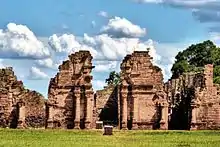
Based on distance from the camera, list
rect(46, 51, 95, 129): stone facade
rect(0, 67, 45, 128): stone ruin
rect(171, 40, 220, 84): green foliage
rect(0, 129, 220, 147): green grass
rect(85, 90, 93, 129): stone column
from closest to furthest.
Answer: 1. rect(0, 129, 220, 147): green grass
2. rect(85, 90, 93, 129): stone column
3. rect(46, 51, 95, 129): stone facade
4. rect(0, 67, 45, 128): stone ruin
5. rect(171, 40, 220, 84): green foliage

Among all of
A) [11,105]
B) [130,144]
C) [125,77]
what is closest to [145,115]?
[125,77]

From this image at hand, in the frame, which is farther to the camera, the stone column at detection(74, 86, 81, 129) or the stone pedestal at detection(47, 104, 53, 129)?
the stone pedestal at detection(47, 104, 53, 129)

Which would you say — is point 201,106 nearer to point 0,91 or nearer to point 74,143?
point 0,91

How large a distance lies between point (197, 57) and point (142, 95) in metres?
33.7

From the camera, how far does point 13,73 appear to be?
54.3 m

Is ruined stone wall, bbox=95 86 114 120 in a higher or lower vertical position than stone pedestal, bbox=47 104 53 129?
higher

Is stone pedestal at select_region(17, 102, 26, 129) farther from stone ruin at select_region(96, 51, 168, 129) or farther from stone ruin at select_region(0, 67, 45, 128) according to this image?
stone ruin at select_region(96, 51, 168, 129)

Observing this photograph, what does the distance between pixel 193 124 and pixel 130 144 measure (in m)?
16.4

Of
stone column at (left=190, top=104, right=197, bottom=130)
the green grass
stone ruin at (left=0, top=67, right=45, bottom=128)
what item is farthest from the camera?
stone ruin at (left=0, top=67, right=45, bottom=128)

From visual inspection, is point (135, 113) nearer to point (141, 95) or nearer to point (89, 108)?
point (141, 95)

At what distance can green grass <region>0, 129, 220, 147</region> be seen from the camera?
37.2 meters

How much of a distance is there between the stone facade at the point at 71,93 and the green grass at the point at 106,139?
6541 millimetres

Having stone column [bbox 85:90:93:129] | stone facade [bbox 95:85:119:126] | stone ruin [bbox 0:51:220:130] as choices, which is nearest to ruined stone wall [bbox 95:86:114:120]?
stone facade [bbox 95:85:119:126]

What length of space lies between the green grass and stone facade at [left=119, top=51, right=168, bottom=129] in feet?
19.8
